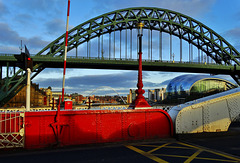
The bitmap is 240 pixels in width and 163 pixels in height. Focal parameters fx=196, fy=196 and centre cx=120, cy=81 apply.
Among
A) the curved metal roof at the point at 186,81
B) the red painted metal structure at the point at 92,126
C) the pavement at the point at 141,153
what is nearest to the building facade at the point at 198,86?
the curved metal roof at the point at 186,81

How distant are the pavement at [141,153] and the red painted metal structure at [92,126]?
30 cm

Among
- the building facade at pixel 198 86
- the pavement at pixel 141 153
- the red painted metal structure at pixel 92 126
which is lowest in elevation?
the pavement at pixel 141 153

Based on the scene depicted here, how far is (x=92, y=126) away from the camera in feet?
27.6

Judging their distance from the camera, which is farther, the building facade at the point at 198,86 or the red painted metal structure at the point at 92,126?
the building facade at the point at 198,86

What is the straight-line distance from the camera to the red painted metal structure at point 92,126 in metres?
7.74

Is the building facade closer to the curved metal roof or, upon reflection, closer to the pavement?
the curved metal roof

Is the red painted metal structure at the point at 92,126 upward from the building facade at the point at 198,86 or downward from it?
downward

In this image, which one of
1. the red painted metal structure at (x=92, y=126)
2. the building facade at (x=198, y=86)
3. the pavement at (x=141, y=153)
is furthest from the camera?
the building facade at (x=198, y=86)

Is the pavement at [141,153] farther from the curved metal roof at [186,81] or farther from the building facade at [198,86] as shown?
the curved metal roof at [186,81]

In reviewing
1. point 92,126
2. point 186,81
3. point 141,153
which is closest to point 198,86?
point 186,81

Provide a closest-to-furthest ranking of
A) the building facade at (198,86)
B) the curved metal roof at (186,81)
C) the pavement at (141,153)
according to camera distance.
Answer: the pavement at (141,153)
the building facade at (198,86)
the curved metal roof at (186,81)

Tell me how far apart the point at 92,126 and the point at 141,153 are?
2.45 m

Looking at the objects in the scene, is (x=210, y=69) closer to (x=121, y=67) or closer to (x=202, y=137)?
(x=121, y=67)

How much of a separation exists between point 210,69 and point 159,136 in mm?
50190
